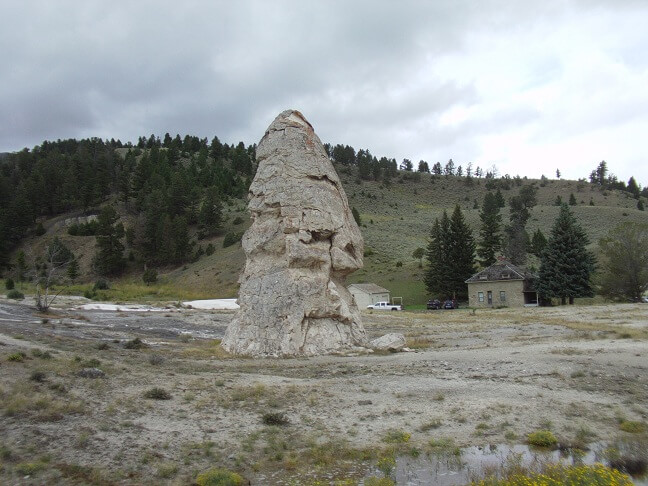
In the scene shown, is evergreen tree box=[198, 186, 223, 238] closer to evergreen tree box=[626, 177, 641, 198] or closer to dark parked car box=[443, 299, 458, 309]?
dark parked car box=[443, 299, 458, 309]

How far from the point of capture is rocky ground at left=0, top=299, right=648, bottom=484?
947 centimetres

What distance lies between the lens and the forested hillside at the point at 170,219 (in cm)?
8484

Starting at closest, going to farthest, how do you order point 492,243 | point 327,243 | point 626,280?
point 327,243, point 626,280, point 492,243

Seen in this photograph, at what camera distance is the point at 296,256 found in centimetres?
2273

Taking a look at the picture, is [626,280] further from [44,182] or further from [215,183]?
[44,182]

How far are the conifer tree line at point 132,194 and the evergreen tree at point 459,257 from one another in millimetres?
46629

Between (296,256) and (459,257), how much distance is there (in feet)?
175

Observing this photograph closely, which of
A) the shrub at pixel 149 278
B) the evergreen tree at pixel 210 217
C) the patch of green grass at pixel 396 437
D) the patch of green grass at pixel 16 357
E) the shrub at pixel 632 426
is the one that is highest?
the evergreen tree at pixel 210 217

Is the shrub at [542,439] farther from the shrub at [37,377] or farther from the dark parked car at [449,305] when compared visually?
the dark parked car at [449,305]

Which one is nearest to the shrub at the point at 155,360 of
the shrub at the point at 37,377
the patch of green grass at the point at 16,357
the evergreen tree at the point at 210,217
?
the patch of green grass at the point at 16,357

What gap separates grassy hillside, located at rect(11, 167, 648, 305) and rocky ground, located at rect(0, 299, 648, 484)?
5188 centimetres

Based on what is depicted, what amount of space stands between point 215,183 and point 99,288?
5556 centimetres

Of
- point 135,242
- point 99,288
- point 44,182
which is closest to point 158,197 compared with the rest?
point 135,242

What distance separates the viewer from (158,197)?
10094 cm
